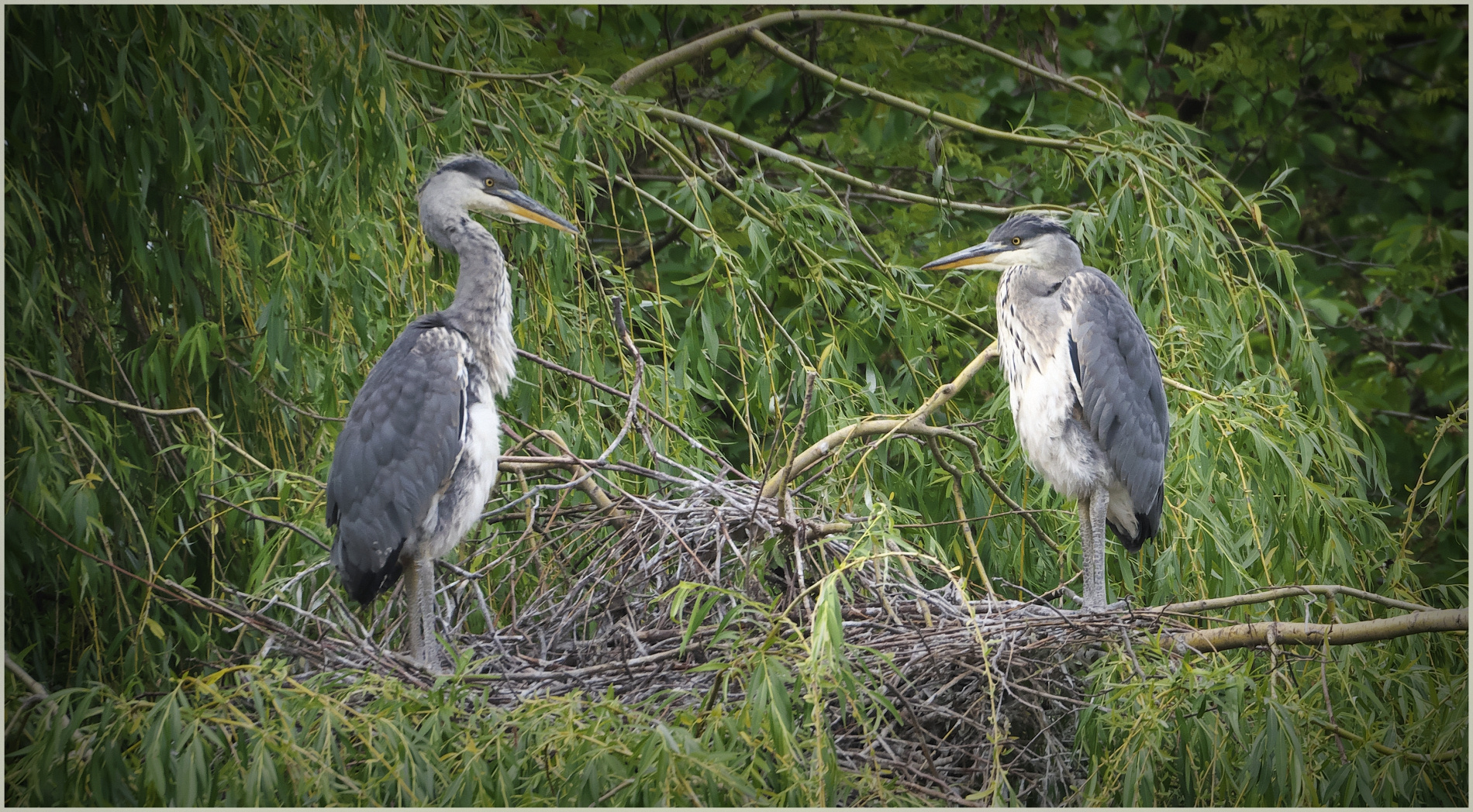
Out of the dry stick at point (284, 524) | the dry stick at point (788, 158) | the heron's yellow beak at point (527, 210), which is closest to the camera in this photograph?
the dry stick at point (284, 524)

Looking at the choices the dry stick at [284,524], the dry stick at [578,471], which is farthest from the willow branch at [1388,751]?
the dry stick at [284,524]

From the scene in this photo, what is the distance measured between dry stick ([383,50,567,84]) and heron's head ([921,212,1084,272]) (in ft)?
3.54

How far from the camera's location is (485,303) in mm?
2824

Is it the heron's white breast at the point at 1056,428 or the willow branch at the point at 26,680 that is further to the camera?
the heron's white breast at the point at 1056,428

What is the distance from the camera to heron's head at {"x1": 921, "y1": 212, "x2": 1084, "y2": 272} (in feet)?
9.84

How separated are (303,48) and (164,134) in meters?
0.37

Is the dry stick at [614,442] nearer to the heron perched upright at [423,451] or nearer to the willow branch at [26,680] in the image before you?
the heron perched upright at [423,451]

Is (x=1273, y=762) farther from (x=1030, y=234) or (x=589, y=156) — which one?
(x=589, y=156)

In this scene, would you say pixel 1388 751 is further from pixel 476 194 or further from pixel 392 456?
pixel 476 194

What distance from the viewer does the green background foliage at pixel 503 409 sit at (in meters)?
1.93

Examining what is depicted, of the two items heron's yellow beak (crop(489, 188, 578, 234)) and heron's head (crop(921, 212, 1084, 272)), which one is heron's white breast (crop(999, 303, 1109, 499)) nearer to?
heron's head (crop(921, 212, 1084, 272))

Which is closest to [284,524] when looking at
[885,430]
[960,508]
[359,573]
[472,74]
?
[359,573]

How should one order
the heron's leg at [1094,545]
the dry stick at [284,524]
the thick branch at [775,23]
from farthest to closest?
the thick branch at [775,23] < the heron's leg at [1094,545] < the dry stick at [284,524]

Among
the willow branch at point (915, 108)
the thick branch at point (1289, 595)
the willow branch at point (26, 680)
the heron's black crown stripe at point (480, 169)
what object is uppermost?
the heron's black crown stripe at point (480, 169)
